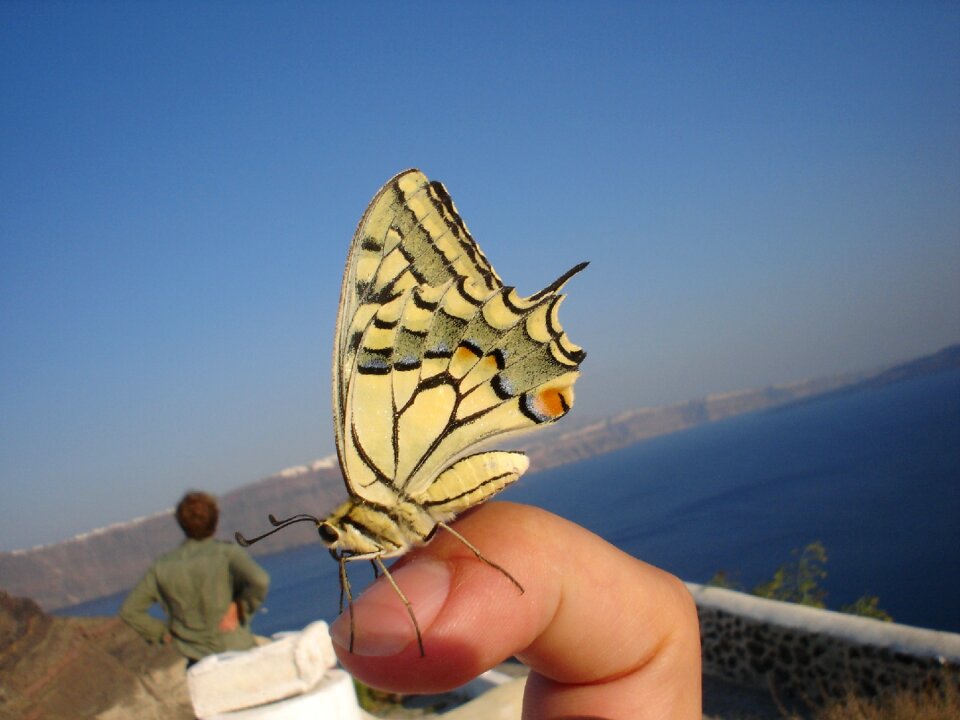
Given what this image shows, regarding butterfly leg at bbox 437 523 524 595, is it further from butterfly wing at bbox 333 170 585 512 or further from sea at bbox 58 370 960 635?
butterfly wing at bbox 333 170 585 512

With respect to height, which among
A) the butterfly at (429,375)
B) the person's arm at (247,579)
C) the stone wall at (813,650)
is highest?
the butterfly at (429,375)

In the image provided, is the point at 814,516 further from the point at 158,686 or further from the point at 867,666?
the point at 158,686

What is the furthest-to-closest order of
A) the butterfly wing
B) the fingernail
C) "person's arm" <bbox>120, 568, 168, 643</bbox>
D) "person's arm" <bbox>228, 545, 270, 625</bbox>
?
"person's arm" <bbox>228, 545, 270, 625</bbox>, "person's arm" <bbox>120, 568, 168, 643</bbox>, the butterfly wing, the fingernail

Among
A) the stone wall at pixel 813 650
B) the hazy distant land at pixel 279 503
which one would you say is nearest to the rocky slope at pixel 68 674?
the hazy distant land at pixel 279 503

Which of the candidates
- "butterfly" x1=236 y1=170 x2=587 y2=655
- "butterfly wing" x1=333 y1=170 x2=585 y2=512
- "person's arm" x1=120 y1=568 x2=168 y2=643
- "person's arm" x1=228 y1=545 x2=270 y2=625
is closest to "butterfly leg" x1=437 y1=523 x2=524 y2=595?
"butterfly" x1=236 y1=170 x2=587 y2=655

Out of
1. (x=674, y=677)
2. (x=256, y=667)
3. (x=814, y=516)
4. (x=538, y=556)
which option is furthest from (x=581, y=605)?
(x=814, y=516)

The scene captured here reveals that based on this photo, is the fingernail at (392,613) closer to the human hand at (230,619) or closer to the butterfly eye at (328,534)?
the butterfly eye at (328,534)

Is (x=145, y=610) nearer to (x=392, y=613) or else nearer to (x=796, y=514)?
(x=392, y=613)
